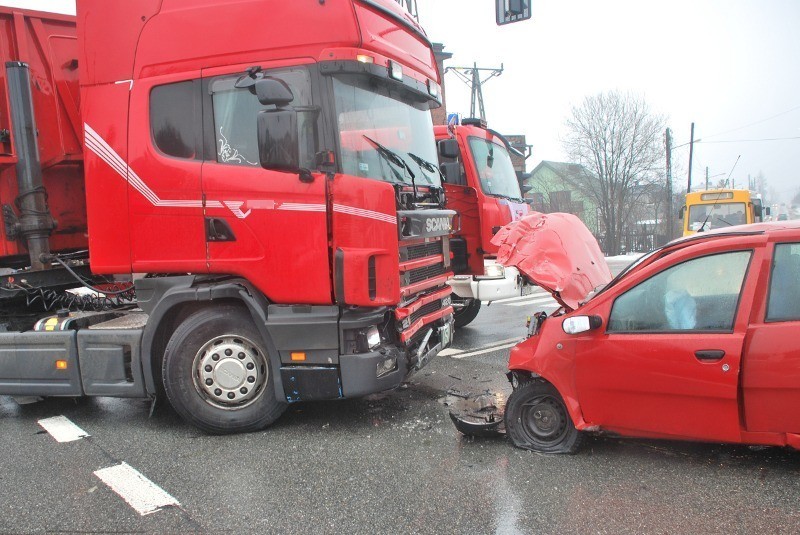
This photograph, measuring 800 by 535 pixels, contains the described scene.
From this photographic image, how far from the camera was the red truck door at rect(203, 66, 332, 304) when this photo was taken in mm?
4344

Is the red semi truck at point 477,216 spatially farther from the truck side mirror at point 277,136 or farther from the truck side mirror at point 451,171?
the truck side mirror at point 277,136

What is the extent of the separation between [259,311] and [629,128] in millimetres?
32678

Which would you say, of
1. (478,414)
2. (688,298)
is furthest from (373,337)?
(688,298)

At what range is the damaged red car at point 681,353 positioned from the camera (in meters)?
3.31

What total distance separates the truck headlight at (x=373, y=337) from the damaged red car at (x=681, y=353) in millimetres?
1054

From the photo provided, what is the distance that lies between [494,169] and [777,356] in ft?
20.3

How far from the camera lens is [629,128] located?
32.8m

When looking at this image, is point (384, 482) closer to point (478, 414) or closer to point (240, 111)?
point (478, 414)

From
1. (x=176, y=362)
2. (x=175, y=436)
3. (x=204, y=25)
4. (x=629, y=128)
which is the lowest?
(x=175, y=436)

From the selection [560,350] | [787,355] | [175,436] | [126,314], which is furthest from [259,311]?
[787,355]

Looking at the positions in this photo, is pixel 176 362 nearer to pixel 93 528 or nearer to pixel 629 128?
pixel 93 528

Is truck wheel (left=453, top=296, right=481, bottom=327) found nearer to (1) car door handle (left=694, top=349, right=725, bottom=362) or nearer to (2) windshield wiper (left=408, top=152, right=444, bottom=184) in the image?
(2) windshield wiper (left=408, top=152, right=444, bottom=184)

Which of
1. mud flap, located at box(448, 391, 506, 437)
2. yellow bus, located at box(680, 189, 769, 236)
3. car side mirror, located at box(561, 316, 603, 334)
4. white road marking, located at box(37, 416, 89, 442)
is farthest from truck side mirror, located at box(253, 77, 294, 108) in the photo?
yellow bus, located at box(680, 189, 769, 236)

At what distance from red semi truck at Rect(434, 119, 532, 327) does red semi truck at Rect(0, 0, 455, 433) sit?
298cm
